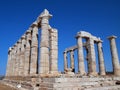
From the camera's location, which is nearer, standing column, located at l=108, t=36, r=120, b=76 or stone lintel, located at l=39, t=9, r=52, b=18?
stone lintel, located at l=39, t=9, r=52, b=18

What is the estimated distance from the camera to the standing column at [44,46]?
15.8m

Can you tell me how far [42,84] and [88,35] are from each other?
15261 mm

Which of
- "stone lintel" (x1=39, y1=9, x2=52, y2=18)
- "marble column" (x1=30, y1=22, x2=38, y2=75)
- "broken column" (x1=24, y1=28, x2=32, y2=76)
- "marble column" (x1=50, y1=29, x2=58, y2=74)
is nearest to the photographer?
"stone lintel" (x1=39, y1=9, x2=52, y2=18)

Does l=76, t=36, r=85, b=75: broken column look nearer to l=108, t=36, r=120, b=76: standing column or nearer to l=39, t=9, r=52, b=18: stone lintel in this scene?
l=108, t=36, r=120, b=76: standing column

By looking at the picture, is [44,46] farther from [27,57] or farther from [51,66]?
[27,57]

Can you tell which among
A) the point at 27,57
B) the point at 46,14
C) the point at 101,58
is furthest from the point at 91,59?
the point at 46,14

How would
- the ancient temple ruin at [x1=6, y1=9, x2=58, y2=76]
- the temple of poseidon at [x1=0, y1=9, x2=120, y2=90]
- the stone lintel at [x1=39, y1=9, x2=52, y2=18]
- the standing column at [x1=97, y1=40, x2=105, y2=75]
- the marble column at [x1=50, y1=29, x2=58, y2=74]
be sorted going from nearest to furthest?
1. the temple of poseidon at [x1=0, y1=9, x2=120, y2=90]
2. the ancient temple ruin at [x1=6, y1=9, x2=58, y2=76]
3. the stone lintel at [x1=39, y1=9, x2=52, y2=18]
4. the marble column at [x1=50, y1=29, x2=58, y2=74]
5. the standing column at [x1=97, y1=40, x2=105, y2=75]

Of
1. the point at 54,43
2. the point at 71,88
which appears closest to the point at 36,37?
the point at 54,43

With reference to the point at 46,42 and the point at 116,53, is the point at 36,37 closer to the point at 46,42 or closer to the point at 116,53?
the point at 46,42

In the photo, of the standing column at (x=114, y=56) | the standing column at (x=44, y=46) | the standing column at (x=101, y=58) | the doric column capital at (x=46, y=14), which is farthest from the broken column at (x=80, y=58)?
the standing column at (x=44, y=46)

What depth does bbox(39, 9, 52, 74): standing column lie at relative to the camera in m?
15.8

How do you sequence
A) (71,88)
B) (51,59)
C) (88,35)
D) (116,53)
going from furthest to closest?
(116,53), (88,35), (51,59), (71,88)

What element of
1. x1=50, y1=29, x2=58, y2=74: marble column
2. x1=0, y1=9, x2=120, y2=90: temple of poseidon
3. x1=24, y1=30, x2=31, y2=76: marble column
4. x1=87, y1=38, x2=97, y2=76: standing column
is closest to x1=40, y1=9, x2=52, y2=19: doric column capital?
x1=0, y1=9, x2=120, y2=90: temple of poseidon

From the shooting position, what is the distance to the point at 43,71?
15688 millimetres
